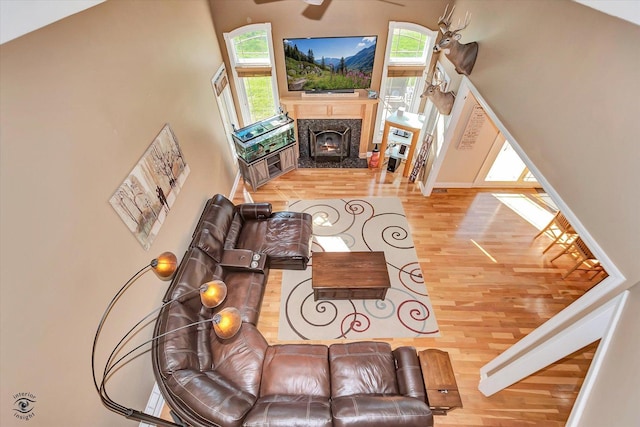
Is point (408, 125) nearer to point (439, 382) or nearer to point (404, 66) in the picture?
point (404, 66)

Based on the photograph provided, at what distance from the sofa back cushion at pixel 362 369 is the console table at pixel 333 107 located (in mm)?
4311

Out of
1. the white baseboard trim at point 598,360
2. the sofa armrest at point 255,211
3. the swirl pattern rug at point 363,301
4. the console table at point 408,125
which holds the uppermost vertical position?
the white baseboard trim at point 598,360

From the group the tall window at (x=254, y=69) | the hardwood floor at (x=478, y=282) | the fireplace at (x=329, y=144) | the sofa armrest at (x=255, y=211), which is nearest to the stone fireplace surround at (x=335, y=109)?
the fireplace at (x=329, y=144)

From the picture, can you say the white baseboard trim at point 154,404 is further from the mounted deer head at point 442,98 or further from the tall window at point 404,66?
the tall window at point 404,66

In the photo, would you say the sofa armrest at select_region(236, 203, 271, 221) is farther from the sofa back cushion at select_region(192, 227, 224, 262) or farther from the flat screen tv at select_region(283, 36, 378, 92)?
the flat screen tv at select_region(283, 36, 378, 92)

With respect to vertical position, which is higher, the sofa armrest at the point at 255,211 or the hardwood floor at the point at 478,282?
the sofa armrest at the point at 255,211

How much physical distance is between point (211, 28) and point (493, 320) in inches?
244

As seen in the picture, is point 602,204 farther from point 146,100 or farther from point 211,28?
point 211,28

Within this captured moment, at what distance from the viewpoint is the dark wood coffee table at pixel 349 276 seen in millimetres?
3695

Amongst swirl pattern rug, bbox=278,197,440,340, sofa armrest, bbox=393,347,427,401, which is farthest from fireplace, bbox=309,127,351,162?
sofa armrest, bbox=393,347,427,401

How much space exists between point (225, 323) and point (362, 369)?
1764mm

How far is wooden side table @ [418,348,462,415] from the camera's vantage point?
101 inches

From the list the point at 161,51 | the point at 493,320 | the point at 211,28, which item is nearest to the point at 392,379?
the point at 493,320

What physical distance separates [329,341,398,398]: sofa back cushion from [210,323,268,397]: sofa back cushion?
79 cm
